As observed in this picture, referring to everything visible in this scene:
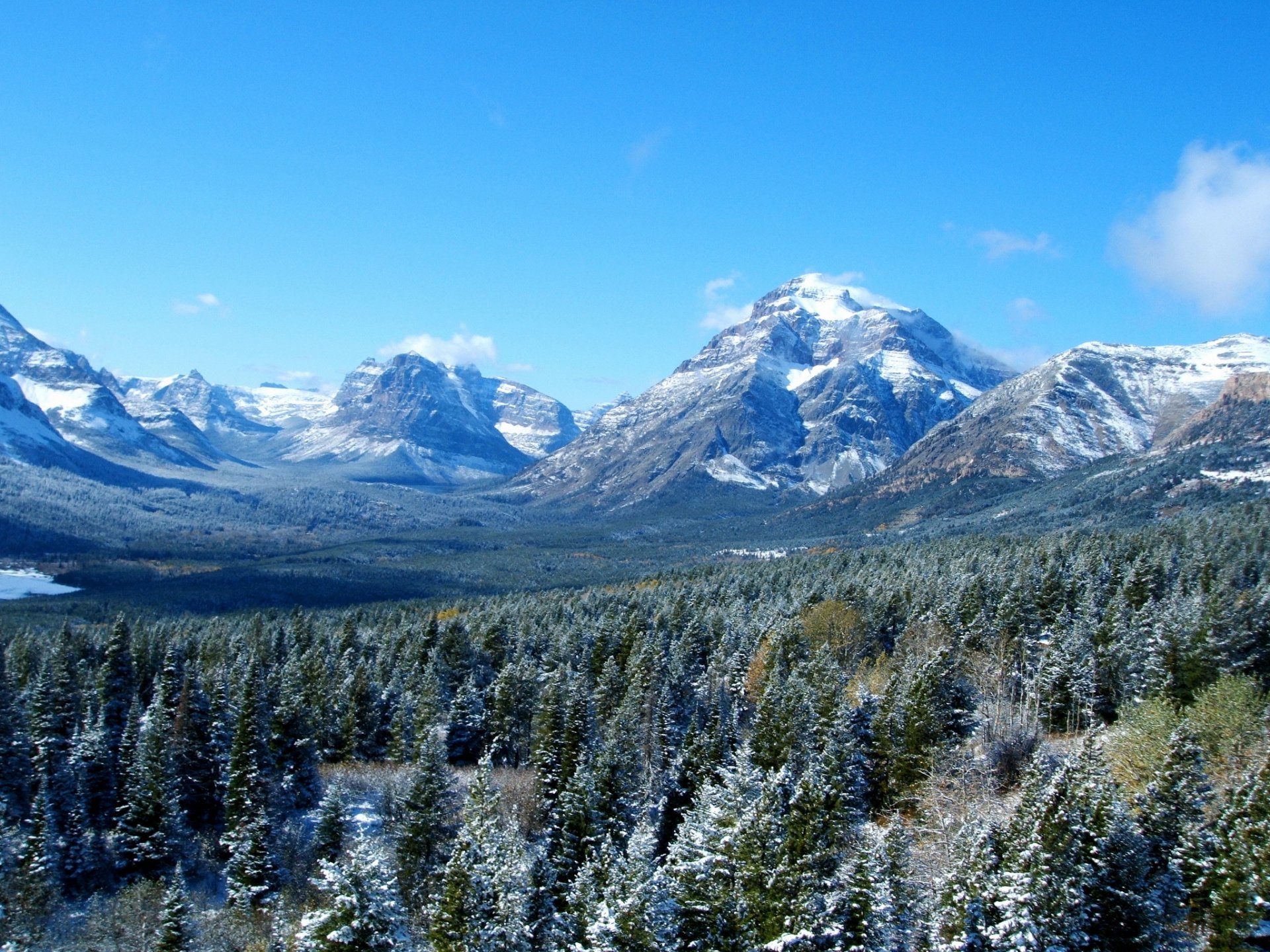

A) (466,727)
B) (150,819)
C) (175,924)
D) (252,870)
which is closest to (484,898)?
(175,924)

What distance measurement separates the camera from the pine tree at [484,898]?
35.9 metres

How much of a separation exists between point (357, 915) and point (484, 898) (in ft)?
20.6

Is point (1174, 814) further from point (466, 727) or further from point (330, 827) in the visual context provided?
point (466, 727)

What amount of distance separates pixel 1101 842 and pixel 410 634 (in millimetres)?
85983

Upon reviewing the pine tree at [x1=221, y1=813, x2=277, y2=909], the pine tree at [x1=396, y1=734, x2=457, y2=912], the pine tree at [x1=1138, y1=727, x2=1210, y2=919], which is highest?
the pine tree at [x1=1138, y1=727, x2=1210, y2=919]

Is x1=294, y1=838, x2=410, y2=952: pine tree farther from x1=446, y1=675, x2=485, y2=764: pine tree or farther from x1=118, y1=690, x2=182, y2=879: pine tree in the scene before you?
x1=446, y1=675, x2=485, y2=764: pine tree

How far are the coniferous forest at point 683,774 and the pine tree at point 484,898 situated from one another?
16cm

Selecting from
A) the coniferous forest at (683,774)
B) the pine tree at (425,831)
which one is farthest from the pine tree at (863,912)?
the pine tree at (425,831)

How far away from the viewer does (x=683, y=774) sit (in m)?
63.2

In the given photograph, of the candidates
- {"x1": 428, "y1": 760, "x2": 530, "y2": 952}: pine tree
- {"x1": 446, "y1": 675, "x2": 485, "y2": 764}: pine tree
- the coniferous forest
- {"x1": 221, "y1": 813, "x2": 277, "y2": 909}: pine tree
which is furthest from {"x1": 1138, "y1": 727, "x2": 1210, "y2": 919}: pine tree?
{"x1": 446, "y1": 675, "x2": 485, "y2": 764}: pine tree

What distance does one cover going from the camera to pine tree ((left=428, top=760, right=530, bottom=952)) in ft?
118

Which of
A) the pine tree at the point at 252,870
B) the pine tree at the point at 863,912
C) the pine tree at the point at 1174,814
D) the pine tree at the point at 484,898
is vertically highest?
the pine tree at the point at 1174,814

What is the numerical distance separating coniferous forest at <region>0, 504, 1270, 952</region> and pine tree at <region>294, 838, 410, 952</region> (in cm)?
11

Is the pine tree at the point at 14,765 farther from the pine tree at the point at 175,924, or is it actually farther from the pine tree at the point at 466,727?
the pine tree at the point at 466,727
